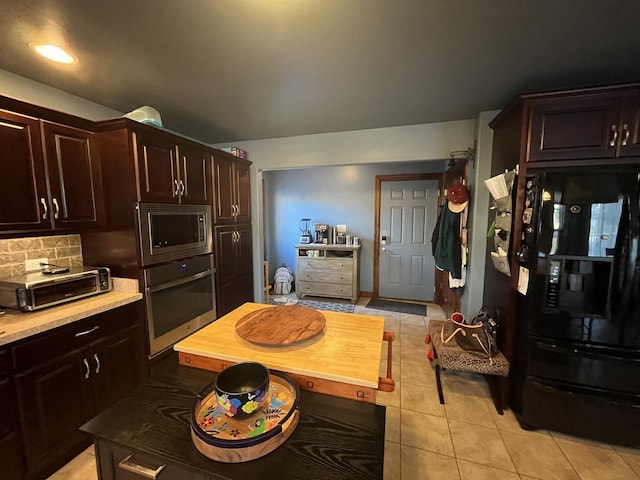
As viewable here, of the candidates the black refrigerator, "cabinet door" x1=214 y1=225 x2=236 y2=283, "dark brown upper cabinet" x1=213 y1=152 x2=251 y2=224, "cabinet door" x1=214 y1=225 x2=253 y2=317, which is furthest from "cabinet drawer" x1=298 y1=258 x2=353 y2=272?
the black refrigerator

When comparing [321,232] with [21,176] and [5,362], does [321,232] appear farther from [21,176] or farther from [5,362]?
[5,362]

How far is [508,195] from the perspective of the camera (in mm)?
1866

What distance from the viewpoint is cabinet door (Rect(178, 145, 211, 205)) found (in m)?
2.21

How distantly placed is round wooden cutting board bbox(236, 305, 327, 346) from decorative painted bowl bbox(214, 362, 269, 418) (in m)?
0.26

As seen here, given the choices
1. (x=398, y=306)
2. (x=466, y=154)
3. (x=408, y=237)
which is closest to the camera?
(x=466, y=154)

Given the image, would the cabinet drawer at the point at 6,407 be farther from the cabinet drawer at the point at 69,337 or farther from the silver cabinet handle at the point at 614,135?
the silver cabinet handle at the point at 614,135

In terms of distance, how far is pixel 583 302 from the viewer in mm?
1631

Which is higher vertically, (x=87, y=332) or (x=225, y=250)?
(x=225, y=250)

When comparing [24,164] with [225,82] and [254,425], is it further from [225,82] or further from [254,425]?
[254,425]

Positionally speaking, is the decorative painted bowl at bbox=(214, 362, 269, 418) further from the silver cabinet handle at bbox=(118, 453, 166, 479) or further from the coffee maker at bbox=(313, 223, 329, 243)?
the coffee maker at bbox=(313, 223, 329, 243)

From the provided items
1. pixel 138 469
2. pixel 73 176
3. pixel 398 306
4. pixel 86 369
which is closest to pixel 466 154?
pixel 398 306

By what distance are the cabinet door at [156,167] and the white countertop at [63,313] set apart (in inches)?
25.8

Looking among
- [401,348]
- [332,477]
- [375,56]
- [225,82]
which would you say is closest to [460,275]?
[401,348]

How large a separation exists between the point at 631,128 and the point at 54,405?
371 cm
